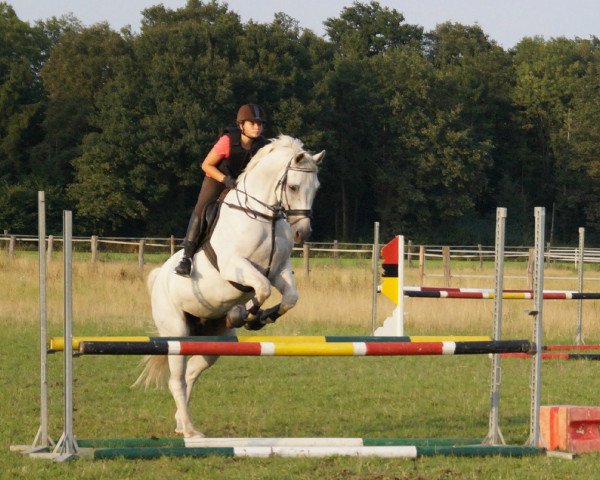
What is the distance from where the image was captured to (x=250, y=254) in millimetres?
7461

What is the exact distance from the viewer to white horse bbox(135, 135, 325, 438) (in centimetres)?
727

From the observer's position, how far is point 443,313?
17.2 metres

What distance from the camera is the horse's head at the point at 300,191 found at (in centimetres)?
717

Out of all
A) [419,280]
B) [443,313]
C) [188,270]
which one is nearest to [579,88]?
[419,280]

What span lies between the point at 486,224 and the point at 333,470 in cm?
5373

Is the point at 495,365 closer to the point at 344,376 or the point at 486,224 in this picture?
the point at 344,376

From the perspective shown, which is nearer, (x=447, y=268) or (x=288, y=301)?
(x=288, y=301)

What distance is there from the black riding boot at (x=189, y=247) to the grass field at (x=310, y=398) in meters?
1.24

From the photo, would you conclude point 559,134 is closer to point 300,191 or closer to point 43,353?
point 300,191

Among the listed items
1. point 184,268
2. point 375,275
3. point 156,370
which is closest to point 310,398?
point 156,370

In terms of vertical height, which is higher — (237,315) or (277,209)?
(277,209)

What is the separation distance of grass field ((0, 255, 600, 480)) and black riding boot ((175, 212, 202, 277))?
1.24 metres

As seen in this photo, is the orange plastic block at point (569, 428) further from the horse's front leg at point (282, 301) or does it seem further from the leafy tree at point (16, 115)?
the leafy tree at point (16, 115)

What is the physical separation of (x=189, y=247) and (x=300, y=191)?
104 centimetres
